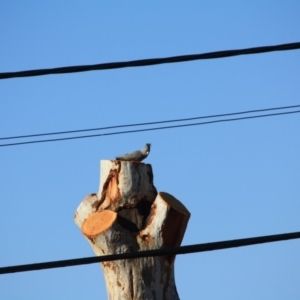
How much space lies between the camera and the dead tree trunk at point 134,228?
279 inches

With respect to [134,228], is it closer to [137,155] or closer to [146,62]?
[137,155]

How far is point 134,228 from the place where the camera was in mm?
7152

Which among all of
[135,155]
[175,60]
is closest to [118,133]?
[135,155]

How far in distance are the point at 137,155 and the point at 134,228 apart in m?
0.44

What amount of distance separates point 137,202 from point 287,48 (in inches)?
Answer: 92.0

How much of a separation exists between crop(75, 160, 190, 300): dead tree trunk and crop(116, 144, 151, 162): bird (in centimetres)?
5

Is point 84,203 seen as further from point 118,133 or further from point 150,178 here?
point 118,133

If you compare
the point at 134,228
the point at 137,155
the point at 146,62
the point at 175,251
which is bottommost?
the point at 175,251

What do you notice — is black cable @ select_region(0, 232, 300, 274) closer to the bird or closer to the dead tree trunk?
the dead tree trunk

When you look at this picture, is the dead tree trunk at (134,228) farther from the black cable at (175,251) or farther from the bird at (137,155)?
the black cable at (175,251)

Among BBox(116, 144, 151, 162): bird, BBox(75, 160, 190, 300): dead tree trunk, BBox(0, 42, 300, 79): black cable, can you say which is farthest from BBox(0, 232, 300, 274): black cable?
BBox(116, 144, 151, 162): bird

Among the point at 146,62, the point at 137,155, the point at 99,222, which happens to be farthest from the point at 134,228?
the point at 146,62

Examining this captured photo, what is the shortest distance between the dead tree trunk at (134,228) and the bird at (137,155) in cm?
5

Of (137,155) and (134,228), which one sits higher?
(137,155)
